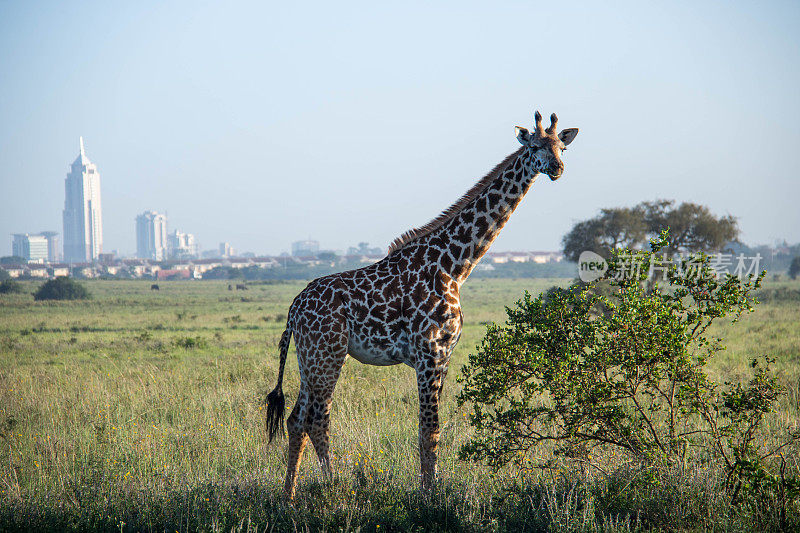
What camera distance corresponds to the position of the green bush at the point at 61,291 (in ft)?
172

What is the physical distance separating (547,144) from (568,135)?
35 cm

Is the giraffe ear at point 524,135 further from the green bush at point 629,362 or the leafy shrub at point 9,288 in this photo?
the leafy shrub at point 9,288

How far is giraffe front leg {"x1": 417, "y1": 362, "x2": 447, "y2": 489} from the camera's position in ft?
19.3

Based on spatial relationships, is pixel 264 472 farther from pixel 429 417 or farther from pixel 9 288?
pixel 9 288

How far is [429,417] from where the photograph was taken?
5895 mm

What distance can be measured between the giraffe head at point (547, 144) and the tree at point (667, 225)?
89.7ft

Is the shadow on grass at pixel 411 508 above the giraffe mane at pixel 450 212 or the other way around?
the other way around

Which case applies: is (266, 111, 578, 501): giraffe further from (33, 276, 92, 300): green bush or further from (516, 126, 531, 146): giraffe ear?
(33, 276, 92, 300): green bush

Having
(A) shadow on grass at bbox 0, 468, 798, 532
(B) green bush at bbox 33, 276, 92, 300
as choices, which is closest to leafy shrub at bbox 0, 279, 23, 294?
(B) green bush at bbox 33, 276, 92, 300

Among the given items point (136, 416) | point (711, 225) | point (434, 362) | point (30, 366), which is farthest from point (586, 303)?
point (711, 225)

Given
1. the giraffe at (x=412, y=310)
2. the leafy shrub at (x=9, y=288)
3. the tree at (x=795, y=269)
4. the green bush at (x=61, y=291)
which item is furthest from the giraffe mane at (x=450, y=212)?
the tree at (x=795, y=269)

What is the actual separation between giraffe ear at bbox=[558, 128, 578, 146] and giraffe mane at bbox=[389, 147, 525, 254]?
0.57 metres

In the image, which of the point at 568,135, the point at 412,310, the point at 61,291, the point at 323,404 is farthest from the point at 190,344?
the point at 61,291

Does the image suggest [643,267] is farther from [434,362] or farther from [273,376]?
[273,376]
